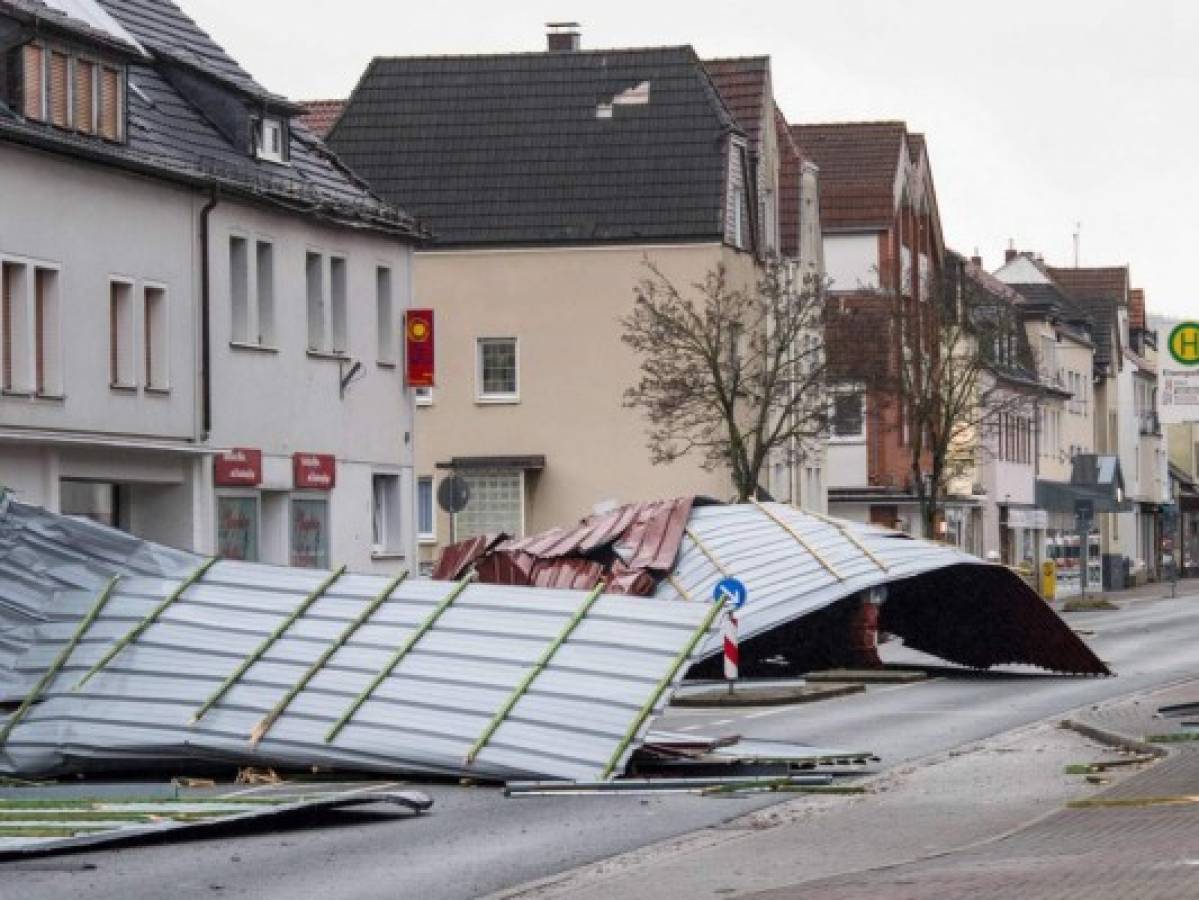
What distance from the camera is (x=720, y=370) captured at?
209 ft

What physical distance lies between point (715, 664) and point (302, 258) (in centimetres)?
932

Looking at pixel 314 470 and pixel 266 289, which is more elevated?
pixel 266 289

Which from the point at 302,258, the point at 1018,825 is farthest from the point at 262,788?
the point at 302,258

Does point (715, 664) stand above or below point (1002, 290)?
below

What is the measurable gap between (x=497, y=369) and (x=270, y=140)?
22.0 m

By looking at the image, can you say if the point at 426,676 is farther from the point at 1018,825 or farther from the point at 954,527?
the point at 954,527

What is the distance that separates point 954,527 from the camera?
102 meters

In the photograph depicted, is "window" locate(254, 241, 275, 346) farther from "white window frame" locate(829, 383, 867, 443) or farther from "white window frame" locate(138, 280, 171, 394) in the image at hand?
"white window frame" locate(829, 383, 867, 443)

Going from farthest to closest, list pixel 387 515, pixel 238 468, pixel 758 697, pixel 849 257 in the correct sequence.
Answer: pixel 849 257, pixel 387 515, pixel 238 468, pixel 758 697

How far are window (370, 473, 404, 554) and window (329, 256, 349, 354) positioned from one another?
2.76 m

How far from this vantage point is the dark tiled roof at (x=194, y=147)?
140 feet

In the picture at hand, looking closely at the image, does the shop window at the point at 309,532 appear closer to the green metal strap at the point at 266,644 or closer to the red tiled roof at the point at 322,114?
the green metal strap at the point at 266,644

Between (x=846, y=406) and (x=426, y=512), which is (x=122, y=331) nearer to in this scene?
(x=426, y=512)

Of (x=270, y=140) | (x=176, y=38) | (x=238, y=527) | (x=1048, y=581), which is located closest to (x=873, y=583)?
(x=238, y=527)
